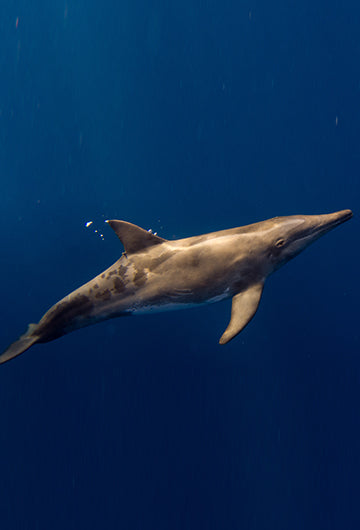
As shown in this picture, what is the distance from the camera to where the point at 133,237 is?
5.70 metres

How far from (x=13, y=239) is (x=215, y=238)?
6879 mm

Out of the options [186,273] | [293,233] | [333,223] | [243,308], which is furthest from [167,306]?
[333,223]

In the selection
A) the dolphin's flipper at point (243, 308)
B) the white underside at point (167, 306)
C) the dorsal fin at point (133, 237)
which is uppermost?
the dorsal fin at point (133, 237)

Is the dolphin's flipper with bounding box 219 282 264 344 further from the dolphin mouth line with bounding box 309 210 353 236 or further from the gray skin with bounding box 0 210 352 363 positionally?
the dolphin mouth line with bounding box 309 210 353 236

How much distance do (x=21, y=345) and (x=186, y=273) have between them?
298cm

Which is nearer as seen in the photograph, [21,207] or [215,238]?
[215,238]

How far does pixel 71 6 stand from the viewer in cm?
984

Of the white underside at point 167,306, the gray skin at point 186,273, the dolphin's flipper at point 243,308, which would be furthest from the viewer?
the white underside at point 167,306

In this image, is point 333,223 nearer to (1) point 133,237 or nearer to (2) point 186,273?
(2) point 186,273

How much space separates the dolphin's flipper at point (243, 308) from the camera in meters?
4.98

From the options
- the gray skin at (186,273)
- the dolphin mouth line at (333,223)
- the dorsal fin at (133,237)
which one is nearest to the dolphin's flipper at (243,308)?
the gray skin at (186,273)

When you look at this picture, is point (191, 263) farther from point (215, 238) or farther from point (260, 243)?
point (260, 243)

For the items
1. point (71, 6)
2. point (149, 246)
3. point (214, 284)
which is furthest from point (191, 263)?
point (71, 6)

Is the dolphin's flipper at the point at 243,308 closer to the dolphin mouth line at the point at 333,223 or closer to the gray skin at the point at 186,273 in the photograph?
the gray skin at the point at 186,273
